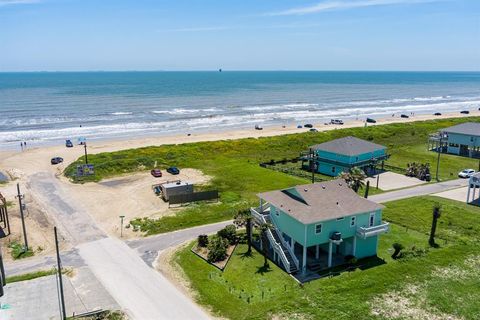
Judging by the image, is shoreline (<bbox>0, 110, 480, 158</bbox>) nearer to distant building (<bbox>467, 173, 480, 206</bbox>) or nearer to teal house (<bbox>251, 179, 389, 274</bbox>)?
distant building (<bbox>467, 173, 480, 206</bbox>)

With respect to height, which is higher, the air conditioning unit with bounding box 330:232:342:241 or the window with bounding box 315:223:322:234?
the window with bounding box 315:223:322:234

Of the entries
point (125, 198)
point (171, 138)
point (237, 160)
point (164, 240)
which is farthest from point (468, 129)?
point (164, 240)

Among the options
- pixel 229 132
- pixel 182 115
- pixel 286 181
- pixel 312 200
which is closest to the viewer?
pixel 312 200

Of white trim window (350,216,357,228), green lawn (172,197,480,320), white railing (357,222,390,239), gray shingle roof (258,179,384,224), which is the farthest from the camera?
white trim window (350,216,357,228)

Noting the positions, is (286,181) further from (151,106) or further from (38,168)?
(151,106)

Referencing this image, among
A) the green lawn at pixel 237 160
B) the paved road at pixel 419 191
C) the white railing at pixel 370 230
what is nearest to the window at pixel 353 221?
the white railing at pixel 370 230

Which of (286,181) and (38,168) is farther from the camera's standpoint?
(38,168)

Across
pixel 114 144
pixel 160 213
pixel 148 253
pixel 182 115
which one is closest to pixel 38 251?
pixel 148 253

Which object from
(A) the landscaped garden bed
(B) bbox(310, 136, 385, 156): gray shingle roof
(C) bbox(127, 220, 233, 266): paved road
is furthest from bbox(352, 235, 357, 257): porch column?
(B) bbox(310, 136, 385, 156): gray shingle roof
